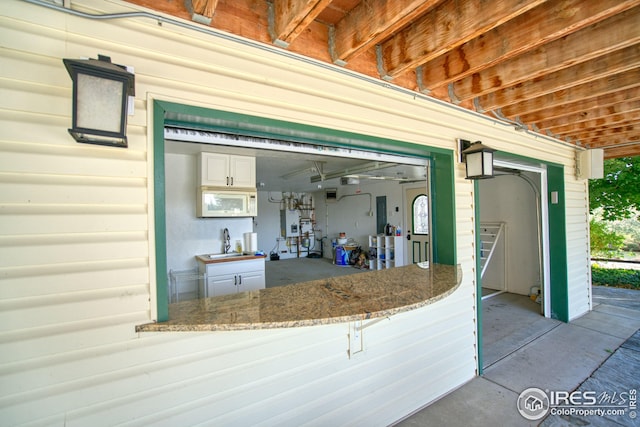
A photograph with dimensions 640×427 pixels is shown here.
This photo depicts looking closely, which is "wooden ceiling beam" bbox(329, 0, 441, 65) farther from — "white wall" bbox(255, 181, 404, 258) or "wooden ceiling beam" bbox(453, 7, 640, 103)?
"white wall" bbox(255, 181, 404, 258)

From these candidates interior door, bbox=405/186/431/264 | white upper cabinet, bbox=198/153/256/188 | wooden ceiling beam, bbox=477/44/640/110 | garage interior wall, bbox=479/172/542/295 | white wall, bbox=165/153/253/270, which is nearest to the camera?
wooden ceiling beam, bbox=477/44/640/110

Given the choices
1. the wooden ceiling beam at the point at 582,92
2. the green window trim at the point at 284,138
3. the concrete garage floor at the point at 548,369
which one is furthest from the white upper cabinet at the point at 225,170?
the concrete garage floor at the point at 548,369

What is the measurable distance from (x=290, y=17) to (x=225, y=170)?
124 inches

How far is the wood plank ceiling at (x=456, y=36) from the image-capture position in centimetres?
149

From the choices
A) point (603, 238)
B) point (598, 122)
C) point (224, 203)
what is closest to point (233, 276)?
point (224, 203)

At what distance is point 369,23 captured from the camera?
1.60 metres

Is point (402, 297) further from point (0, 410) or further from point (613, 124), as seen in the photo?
point (613, 124)

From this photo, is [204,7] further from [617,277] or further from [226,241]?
[617,277]

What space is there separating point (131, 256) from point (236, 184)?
312 cm

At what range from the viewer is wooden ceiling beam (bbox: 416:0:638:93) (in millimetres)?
1519

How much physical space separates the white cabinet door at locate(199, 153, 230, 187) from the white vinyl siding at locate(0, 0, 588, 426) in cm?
277

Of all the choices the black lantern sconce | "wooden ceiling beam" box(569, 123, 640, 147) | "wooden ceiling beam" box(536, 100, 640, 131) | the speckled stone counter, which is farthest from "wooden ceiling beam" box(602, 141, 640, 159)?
the speckled stone counter

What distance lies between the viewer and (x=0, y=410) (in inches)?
45.7

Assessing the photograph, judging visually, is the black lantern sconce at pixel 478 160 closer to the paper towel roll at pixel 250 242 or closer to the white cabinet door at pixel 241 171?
the white cabinet door at pixel 241 171
